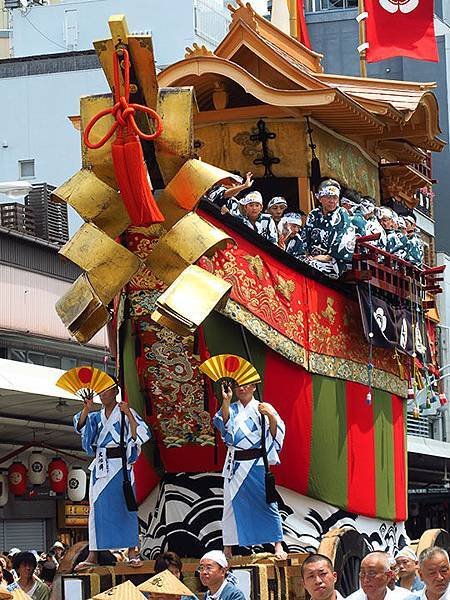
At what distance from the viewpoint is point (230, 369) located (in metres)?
8.99

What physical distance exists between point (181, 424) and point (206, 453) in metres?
0.25

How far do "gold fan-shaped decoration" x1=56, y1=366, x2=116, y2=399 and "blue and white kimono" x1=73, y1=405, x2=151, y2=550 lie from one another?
18cm

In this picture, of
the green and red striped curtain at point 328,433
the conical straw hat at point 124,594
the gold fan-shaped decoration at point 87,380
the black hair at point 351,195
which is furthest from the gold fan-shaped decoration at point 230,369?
the black hair at point 351,195

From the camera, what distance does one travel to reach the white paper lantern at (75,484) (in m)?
18.5

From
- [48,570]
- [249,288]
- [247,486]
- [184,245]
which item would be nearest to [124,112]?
[184,245]

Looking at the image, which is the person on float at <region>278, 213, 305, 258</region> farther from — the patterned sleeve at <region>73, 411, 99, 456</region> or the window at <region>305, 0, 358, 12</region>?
Result: the window at <region>305, 0, 358, 12</region>

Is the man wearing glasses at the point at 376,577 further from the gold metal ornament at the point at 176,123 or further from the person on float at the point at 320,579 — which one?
the gold metal ornament at the point at 176,123

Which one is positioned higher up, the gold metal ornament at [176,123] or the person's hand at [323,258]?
the gold metal ornament at [176,123]

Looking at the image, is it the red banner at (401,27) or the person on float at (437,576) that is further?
the red banner at (401,27)

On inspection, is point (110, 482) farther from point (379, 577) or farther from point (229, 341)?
point (379, 577)

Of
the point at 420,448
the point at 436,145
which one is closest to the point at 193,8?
the point at 420,448

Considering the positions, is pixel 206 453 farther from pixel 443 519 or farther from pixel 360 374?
pixel 443 519

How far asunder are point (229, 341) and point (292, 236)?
5.39ft

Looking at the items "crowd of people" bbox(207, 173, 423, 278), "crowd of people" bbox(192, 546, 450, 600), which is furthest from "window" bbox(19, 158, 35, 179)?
"crowd of people" bbox(192, 546, 450, 600)
